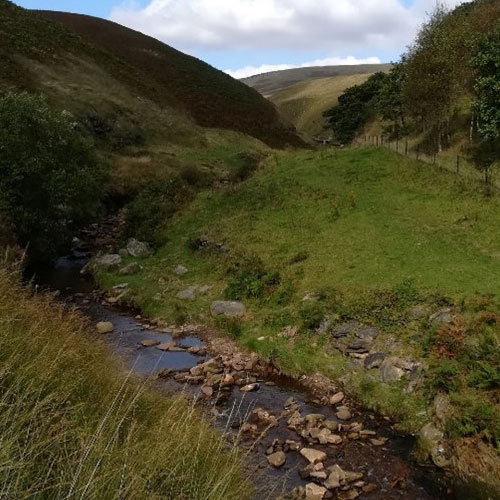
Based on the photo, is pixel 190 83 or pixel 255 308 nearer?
pixel 255 308

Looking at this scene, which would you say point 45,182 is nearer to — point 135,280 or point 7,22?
point 135,280

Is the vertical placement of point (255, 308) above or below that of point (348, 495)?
above

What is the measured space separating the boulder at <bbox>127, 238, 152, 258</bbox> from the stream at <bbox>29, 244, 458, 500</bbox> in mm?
10757

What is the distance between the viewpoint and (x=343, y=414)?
53.6ft

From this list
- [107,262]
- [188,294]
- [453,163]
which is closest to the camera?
[188,294]

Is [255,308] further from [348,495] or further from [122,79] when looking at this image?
[122,79]

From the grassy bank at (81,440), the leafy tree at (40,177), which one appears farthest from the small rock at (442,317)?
the leafy tree at (40,177)

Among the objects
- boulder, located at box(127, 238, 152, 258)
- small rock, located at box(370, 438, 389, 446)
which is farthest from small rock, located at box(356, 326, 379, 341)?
boulder, located at box(127, 238, 152, 258)

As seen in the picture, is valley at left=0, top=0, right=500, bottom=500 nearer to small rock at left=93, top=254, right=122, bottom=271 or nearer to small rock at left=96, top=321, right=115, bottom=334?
small rock at left=96, top=321, right=115, bottom=334

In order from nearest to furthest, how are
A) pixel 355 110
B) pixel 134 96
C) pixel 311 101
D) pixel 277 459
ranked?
pixel 277 459 < pixel 134 96 < pixel 355 110 < pixel 311 101

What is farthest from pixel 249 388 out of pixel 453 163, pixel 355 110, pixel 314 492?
pixel 355 110

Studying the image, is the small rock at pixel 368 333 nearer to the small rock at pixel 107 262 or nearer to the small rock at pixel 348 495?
the small rock at pixel 348 495

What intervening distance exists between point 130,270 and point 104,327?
8043mm

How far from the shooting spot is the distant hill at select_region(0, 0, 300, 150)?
6147cm
